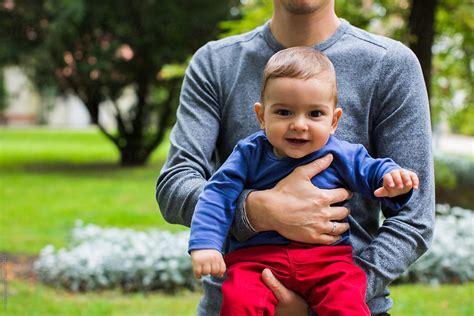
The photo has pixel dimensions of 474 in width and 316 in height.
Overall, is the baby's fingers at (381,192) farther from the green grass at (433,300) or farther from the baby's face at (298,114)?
the green grass at (433,300)

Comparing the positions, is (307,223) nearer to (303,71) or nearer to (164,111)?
(303,71)

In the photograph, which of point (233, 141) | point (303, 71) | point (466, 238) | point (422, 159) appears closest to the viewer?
point (303, 71)

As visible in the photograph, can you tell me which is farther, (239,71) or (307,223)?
(239,71)

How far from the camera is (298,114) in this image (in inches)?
85.7

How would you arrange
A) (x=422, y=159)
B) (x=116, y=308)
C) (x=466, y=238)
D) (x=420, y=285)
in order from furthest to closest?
(x=466, y=238) < (x=420, y=285) < (x=116, y=308) < (x=422, y=159)

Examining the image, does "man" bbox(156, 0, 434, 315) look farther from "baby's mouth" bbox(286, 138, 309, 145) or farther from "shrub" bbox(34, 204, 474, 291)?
"shrub" bbox(34, 204, 474, 291)

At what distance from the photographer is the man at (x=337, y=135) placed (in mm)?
2252

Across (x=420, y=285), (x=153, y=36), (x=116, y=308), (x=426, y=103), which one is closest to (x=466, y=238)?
(x=420, y=285)

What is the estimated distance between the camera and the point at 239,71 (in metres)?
2.62

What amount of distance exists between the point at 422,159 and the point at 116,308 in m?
4.64

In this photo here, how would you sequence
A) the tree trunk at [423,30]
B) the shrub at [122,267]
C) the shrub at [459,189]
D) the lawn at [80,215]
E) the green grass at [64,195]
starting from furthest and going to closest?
the shrub at [459,189] < the green grass at [64,195] < the shrub at [122,267] < the tree trunk at [423,30] < the lawn at [80,215]

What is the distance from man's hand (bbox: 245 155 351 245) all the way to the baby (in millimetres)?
27

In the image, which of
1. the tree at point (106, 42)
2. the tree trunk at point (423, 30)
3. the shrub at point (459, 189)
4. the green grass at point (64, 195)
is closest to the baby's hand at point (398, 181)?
the tree trunk at point (423, 30)

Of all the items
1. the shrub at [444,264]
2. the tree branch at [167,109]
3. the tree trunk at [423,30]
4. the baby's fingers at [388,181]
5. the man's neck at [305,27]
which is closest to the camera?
the baby's fingers at [388,181]
